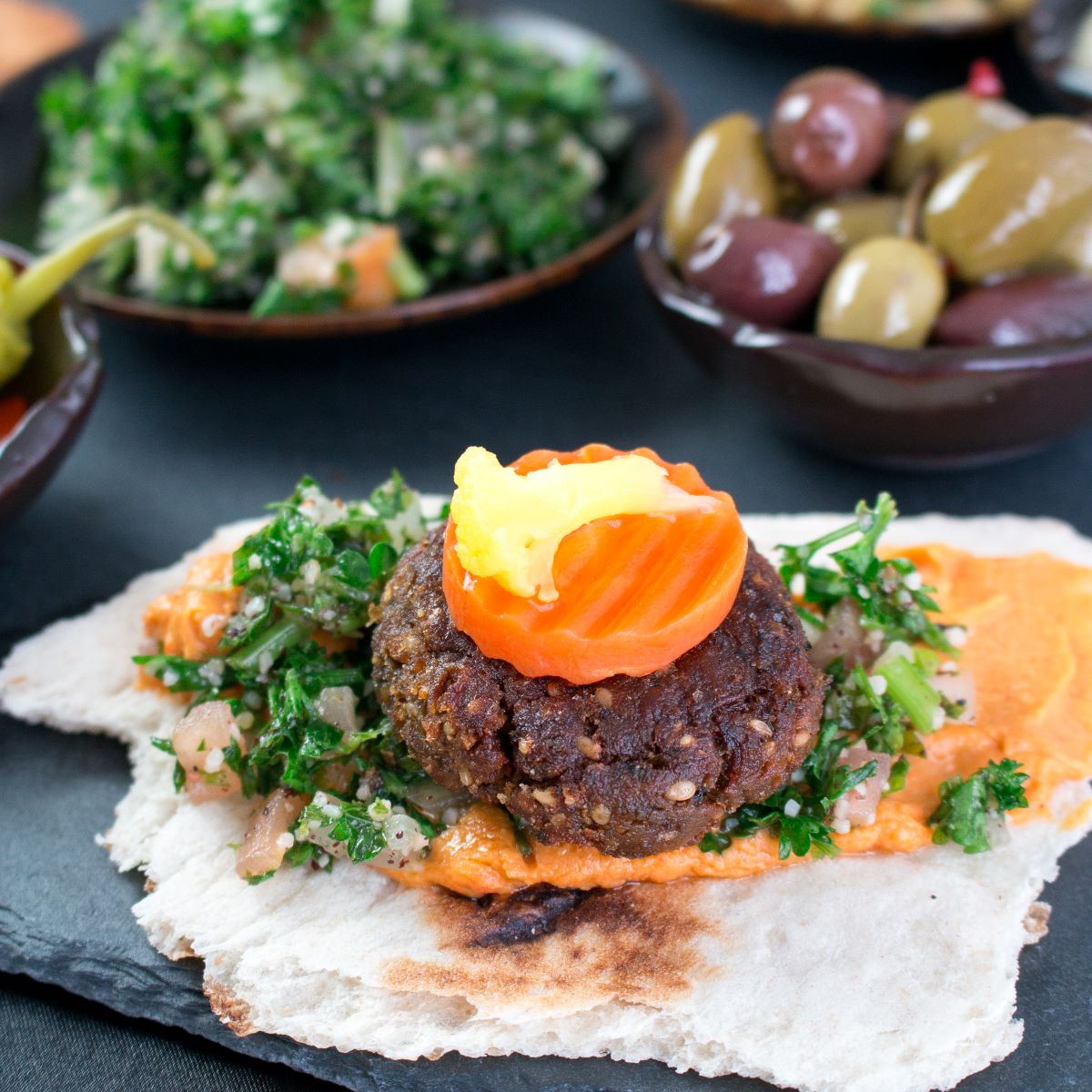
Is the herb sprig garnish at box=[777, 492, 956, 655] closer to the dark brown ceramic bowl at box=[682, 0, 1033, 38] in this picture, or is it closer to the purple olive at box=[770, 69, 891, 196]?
the purple olive at box=[770, 69, 891, 196]

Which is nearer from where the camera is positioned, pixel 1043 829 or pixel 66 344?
pixel 1043 829

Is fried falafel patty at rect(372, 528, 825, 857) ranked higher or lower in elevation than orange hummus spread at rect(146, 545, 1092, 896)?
higher

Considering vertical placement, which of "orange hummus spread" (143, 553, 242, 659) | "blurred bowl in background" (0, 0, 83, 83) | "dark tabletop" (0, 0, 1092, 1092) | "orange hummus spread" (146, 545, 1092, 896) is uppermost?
"blurred bowl in background" (0, 0, 83, 83)

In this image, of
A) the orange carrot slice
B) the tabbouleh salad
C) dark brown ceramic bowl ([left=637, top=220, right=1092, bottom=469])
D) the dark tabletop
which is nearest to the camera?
the orange carrot slice

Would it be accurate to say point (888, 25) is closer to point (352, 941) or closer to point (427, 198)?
point (427, 198)

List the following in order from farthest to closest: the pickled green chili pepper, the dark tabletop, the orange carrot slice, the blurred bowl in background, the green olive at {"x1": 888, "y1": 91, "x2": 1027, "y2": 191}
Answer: the blurred bowl in background
the green olive at {"x1": 888, "y1": 91, "x2": 1027, "y2": 191}
the dark tabletop
the pickled green chili pepper
the orange carrot slice

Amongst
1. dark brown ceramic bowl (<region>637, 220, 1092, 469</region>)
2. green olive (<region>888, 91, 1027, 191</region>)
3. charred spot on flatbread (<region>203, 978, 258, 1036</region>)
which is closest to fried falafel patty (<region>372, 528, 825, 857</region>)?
charred spot on flatbread (<region>203, 978, 258, 1036</region>)

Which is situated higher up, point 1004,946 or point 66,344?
point 66,344

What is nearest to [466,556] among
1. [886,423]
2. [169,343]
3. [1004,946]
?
[1004,946]
